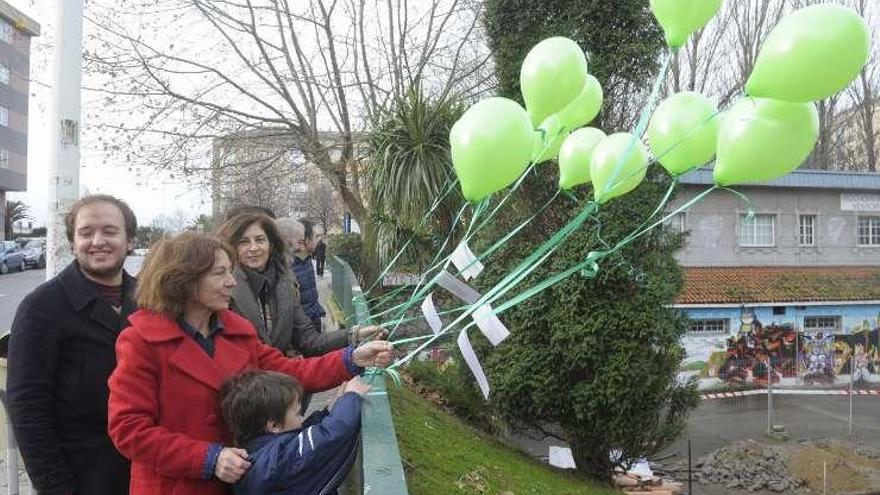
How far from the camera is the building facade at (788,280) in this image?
20516 millimetres

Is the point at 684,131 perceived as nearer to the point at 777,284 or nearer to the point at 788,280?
the point at 777,284

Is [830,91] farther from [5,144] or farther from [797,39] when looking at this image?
[5,144]

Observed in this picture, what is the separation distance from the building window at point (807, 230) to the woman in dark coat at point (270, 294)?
74.5 ft

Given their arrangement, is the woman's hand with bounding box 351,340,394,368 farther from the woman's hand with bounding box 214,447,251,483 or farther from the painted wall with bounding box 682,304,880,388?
the painted wall with bounding box 682,304,880,388

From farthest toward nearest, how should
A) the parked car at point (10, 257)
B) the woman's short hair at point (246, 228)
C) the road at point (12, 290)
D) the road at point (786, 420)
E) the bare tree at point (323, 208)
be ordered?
1. the bare tree at point (323, 208)
2. the parked car at point (10, 257)
3. the road at point (786, 420)
4. the road at point (12, 290)
5. the woman's short hair at point (246, 228)

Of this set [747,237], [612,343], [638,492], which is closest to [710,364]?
[747,237]

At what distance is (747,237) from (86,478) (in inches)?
894

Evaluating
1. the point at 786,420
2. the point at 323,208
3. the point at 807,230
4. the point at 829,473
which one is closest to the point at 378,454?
the point at 829,473

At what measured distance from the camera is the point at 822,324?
2156cm

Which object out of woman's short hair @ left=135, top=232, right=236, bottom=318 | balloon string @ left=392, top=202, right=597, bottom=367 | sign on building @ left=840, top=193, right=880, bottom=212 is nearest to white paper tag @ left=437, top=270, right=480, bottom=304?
balloon string @ left=392, top=202, right=597, bottom=367

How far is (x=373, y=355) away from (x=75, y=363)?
37.1 inches

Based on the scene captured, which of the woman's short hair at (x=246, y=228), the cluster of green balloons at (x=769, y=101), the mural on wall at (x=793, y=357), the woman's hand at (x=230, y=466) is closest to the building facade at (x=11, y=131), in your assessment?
the mural on wall at (x=793, y=357)

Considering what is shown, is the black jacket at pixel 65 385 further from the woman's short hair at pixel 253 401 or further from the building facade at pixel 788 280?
the building facade at pixel 788 280

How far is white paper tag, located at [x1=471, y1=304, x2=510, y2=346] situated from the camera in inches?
95.3
